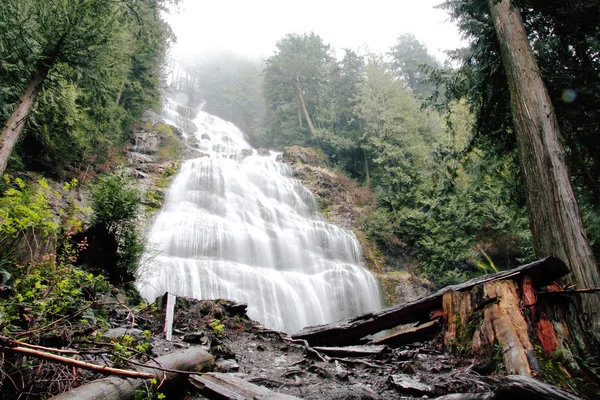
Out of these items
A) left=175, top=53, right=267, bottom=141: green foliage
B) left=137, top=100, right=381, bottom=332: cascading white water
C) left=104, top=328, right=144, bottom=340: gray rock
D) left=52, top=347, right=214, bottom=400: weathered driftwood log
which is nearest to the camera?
left=52, top=347, right=214, bottom=400: weathered driftwood log

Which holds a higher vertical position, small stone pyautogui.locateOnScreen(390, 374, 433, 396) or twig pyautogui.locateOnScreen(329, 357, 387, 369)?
small stone pyautogui.locateOnScreen(390, 374, 433, 396)

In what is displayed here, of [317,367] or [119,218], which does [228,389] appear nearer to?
[317,367]

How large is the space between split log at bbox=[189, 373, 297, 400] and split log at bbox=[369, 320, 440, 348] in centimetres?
231

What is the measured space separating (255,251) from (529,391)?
12.6 meters

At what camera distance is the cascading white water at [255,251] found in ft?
34.9

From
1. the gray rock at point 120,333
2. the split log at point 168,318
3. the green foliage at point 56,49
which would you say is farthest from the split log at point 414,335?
the green foliage at point 56,49

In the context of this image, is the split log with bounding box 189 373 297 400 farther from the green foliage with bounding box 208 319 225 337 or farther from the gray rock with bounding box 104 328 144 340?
the green foliage with bounding box 208 319 225 337

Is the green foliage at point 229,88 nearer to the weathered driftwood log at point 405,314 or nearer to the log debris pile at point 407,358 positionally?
the weathered driftwood log at point 405,314

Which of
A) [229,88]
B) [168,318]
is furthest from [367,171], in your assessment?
[229,88]

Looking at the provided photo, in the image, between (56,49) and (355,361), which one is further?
(56,49)

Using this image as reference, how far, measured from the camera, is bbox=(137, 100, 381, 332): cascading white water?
1062 cm

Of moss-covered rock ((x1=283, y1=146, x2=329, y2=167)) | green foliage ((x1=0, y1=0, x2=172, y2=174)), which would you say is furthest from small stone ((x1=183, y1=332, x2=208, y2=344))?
moss-covered rock ((x1=283, y1=146, x2=329, y2=167))

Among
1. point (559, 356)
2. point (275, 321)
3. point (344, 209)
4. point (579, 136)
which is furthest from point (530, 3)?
point (344, 209)

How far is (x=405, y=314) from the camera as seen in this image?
4.02 metres
